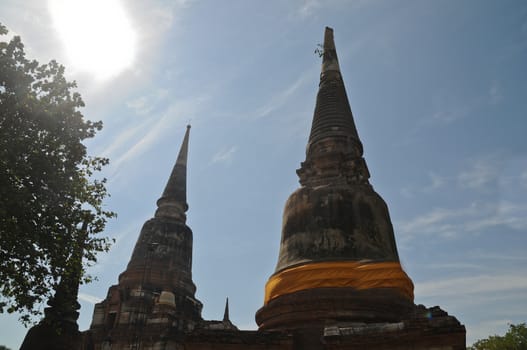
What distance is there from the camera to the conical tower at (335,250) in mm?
10148

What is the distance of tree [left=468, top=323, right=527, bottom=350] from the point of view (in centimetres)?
2868

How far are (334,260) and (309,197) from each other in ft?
8.27

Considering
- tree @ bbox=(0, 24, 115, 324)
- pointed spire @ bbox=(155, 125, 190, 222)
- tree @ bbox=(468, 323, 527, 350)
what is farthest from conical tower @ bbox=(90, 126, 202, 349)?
tree @ bbox=(468, 323, 527, 350)

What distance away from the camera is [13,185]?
998 cm

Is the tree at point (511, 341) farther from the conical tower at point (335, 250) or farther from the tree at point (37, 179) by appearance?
the tree at point (37, 179)

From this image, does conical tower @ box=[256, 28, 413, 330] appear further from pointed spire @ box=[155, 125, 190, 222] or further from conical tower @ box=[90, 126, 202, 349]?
pointed spire @ box=[155, 125, 190, 222]

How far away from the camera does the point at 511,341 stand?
28.9m

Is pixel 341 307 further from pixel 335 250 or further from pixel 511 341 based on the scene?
pixel 511 341

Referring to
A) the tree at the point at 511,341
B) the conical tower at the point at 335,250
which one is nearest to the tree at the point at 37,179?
the conical tower at the point at 335,250

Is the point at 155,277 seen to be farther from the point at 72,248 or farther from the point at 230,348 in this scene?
the point at 230,348

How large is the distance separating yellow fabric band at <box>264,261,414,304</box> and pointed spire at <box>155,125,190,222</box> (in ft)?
60.5

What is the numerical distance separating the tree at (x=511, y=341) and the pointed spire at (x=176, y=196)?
76.2 ft

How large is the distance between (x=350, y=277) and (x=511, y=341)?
82.9ft

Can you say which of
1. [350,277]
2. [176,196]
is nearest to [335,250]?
[350,277]
